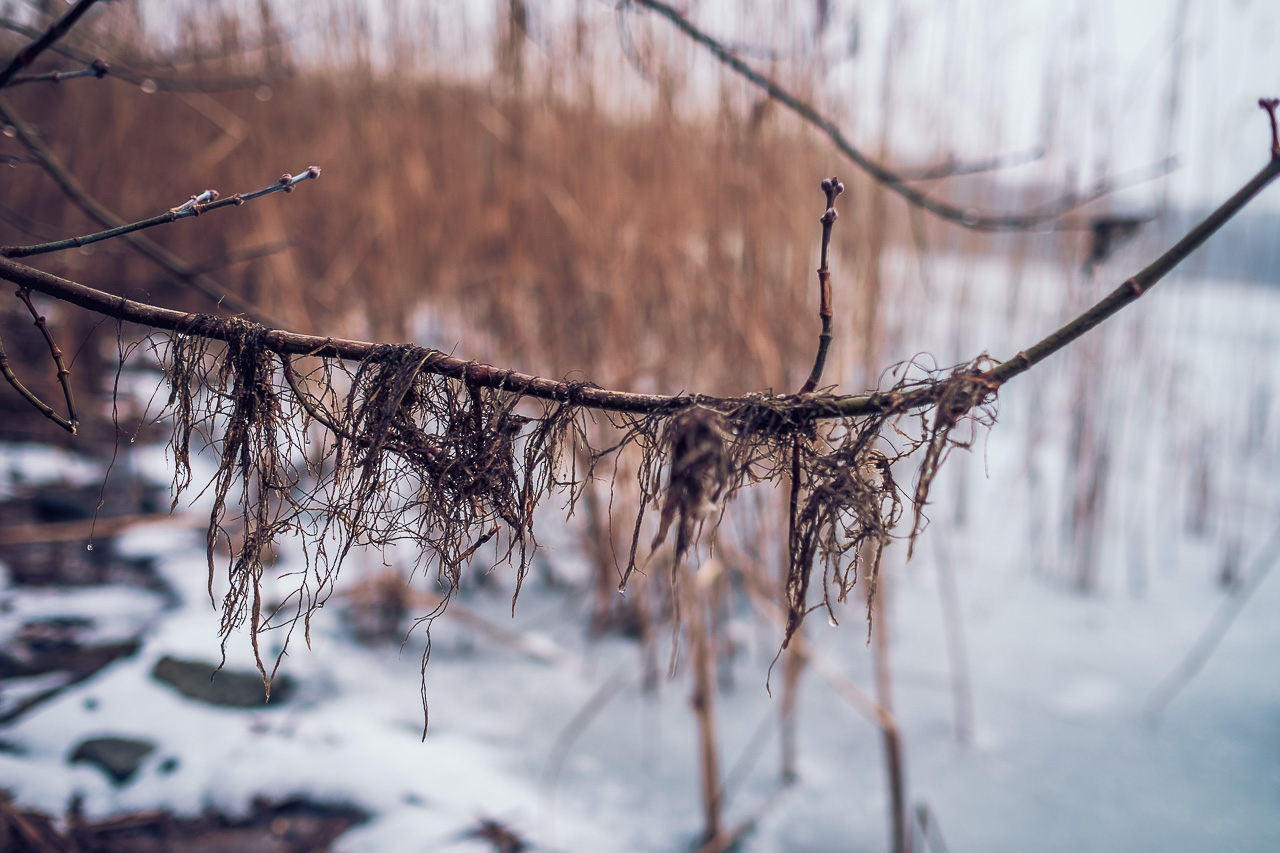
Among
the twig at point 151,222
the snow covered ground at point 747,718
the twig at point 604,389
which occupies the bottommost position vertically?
the snow covered ground at point 747,718

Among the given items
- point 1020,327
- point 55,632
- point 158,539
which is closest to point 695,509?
point 55,632

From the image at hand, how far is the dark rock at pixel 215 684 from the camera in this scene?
3.77 feet

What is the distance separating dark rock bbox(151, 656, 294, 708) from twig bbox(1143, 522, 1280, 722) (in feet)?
5.76

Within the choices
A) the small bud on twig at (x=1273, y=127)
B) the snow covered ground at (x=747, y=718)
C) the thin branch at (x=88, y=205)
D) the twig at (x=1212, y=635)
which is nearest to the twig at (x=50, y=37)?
the thin branch at (x=88, y=205)

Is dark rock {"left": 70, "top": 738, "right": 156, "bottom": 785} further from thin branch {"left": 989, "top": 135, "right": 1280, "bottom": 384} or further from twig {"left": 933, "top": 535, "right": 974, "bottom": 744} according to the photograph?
twig {"left": 933, "top": 535, "right": 974, "bottom": 744}

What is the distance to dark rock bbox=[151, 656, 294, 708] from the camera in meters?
1.15

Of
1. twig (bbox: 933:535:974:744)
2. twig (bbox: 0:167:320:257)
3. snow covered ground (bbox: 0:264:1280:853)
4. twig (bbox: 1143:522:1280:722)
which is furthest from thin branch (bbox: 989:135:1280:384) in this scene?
twig (bbox: 1143:522:1280:722)

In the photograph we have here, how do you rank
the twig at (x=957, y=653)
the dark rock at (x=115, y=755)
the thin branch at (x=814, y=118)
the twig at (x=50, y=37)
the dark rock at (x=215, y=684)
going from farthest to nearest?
the twig at (x=957, y=653), the dark rock at (x=215, y=684), the dark rock at (x=115, y=755), the thin branch at (x=814, y=118), the twig at (x=50, y=37)

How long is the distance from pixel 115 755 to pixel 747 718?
1.09 metres

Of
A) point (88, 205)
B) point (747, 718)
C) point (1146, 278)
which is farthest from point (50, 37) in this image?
point (747, 718)

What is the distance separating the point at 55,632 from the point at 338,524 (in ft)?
3.70

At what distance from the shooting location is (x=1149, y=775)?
1282mm

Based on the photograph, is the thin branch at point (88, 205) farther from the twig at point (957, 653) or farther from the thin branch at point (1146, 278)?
the twig at point (957, 653)

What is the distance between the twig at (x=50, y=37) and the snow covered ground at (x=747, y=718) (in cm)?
90
